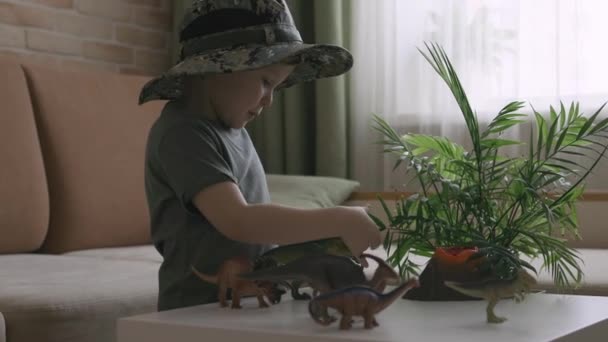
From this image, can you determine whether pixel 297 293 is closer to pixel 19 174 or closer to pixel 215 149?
pixel 215 149

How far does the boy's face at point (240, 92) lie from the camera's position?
4.34 ft

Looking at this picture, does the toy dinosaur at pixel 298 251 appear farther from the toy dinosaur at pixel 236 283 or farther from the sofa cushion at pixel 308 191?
the sofa cushion at pixel 308 191

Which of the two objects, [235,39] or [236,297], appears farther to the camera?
[235,39]

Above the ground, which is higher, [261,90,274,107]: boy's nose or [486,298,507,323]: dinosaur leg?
[261,90,274,107]: boy's nose

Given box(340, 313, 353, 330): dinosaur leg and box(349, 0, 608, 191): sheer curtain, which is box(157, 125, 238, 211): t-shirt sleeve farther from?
box(349, 0, 608, 191): sheer curtain

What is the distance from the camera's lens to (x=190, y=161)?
3.98 ft

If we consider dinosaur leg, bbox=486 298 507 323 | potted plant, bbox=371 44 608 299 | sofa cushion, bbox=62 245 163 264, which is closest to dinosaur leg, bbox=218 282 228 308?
potted plant, bbox=371 44 608 299

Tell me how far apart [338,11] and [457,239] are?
196cm

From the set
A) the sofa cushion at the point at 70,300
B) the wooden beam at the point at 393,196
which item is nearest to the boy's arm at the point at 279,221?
the sofa cushion at the point at 70,300

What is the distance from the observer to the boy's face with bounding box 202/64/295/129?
1.32 metres

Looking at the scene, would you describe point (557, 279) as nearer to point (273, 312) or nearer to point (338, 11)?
point (273, 312)

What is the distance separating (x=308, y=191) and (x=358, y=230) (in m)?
1.58

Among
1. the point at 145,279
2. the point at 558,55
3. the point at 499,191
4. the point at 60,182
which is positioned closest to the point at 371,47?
the point at 558,55

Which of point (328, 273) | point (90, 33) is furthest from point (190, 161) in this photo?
point (90, 33)
